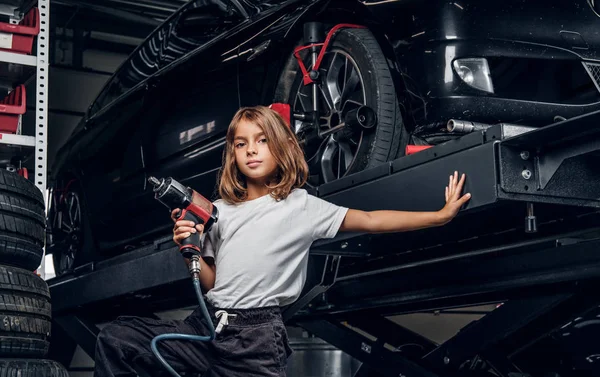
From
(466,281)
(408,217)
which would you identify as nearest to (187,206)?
(408,217)

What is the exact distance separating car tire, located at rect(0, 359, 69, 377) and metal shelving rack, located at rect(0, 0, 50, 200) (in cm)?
85

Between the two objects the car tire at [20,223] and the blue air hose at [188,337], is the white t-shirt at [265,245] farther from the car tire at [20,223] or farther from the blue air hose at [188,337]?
the car tire at [20,223]

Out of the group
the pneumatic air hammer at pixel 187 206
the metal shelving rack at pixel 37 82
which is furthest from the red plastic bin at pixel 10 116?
the pneumatic air hammer at pixel 187 206

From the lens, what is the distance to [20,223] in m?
3.37

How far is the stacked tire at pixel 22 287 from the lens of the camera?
3.17 metres

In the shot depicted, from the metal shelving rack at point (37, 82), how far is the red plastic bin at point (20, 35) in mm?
32

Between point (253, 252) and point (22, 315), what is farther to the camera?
point (22, 315)

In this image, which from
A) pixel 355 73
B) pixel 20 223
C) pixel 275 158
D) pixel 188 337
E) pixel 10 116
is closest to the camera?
pixel 188 337

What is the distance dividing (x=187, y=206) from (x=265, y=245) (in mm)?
243

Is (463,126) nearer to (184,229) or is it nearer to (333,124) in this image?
(333,124)

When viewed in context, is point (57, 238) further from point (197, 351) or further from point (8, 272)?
point (197, 351)

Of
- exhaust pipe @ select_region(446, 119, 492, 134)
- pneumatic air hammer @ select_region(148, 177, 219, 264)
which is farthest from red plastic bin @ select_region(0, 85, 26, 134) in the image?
exhaust pipe @ select_region(446, 119, 492, 134)

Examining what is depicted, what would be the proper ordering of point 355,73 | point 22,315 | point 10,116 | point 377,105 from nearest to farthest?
point 377,105
point 355,73
point 22,315
point 10,116

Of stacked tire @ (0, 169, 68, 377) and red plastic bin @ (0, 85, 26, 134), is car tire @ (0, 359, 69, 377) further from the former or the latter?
red plastic bin @ (0, 85, 26, 134)
